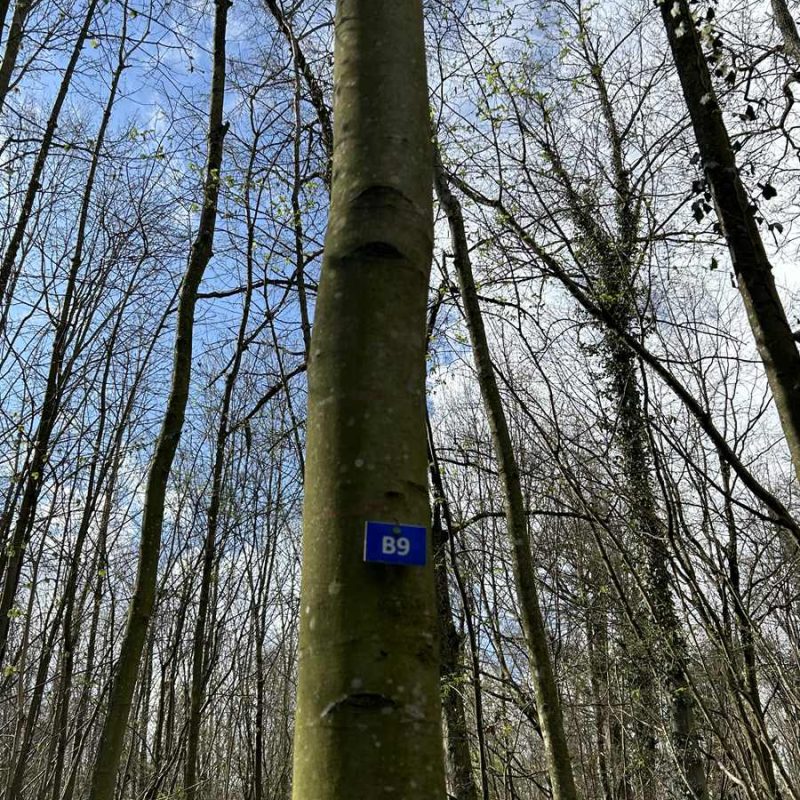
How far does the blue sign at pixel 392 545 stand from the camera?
1.17 m

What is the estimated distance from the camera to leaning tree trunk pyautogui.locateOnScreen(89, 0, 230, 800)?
136 inches

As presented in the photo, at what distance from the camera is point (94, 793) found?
330 cm

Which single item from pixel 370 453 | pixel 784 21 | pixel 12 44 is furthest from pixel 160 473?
pixel 784 21

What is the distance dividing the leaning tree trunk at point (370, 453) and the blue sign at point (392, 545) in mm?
17

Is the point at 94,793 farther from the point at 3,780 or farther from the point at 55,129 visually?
the point at 3,780

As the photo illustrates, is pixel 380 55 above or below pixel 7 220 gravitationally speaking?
below

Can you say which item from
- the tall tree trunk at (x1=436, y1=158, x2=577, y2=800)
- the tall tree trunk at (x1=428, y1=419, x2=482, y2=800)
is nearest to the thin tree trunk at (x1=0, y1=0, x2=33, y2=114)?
the tall tree trunk at (x1=436, y1=158, x2=577, y2=800)

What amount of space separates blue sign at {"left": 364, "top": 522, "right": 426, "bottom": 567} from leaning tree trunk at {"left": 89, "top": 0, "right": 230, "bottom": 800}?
9.63 ft

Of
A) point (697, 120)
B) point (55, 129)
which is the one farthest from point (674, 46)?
point (55, 129)

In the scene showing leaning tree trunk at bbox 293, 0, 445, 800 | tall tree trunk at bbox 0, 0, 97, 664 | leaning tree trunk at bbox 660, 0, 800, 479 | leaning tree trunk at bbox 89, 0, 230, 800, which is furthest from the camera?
tall tree trunk at bbox 0, 0, 97, 664

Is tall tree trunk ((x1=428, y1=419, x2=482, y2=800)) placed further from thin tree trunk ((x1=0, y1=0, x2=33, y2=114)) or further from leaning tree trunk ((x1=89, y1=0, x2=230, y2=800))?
thin tree trunk ((x1=0, y1=0, x2=33, y2=114))

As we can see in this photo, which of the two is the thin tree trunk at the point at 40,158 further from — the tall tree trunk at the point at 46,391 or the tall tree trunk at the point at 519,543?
the tall tree trunk at the point at 519,543

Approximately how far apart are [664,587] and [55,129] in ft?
19.1

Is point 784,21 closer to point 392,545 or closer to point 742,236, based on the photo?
point 742,236
